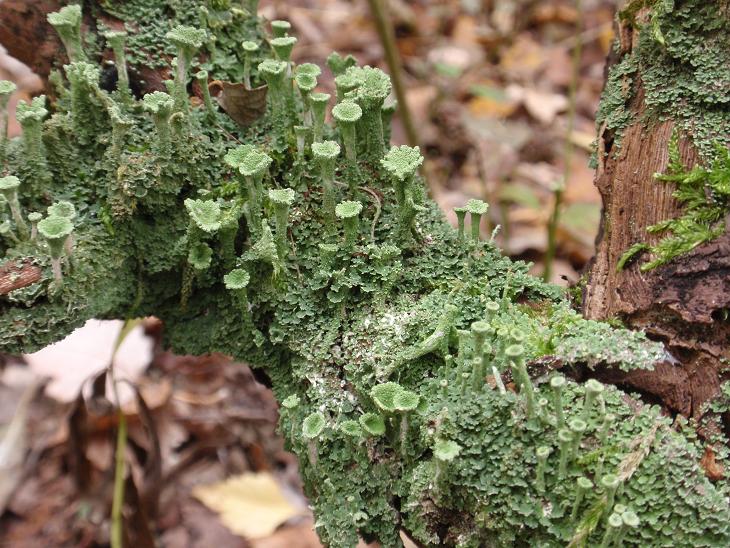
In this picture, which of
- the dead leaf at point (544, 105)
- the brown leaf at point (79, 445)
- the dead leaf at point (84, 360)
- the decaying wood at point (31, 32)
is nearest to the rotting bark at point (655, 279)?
the decaying wood at point (31, 32)

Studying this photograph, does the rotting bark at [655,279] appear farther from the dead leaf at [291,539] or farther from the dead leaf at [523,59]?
the dead leaf at [523,59]

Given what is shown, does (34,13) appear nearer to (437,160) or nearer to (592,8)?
(437,160)

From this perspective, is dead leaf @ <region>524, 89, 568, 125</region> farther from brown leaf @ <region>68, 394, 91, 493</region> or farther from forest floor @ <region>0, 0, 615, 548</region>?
brown leaf @ <region>68, 394, 91, 493</region>

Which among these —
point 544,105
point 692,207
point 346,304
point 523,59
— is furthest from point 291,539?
point 523,59

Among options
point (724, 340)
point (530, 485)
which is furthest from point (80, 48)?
point (724, 340)

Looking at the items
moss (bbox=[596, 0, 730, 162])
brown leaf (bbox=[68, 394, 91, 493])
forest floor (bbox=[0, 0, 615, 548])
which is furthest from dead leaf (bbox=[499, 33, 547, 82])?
brown leaf (bbox=[68, 394, 91, 493])

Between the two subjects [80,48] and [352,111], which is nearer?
[352,111]

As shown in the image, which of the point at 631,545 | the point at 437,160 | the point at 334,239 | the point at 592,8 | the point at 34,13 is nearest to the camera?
the point at 631,545
